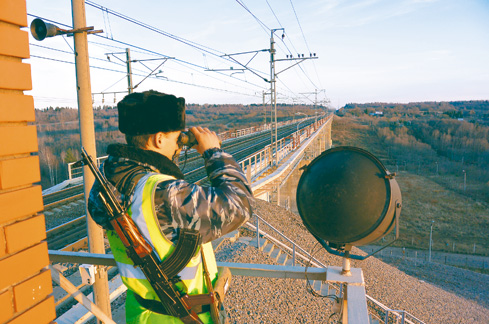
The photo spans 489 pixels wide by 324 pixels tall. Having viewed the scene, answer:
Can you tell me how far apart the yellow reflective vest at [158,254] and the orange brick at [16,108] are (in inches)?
20.7

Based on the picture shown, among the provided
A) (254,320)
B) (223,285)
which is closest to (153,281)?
(223,285)

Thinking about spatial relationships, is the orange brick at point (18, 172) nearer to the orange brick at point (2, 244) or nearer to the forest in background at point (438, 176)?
the orange brick at point (2, 244)

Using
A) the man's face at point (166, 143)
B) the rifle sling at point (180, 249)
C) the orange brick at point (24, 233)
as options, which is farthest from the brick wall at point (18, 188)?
the man's face at point (166, 143)

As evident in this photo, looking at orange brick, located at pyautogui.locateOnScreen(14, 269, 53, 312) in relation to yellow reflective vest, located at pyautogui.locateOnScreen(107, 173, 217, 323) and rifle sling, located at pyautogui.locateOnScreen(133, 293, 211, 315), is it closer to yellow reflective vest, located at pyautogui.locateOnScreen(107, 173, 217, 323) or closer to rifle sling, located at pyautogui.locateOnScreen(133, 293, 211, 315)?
yellow reflective vest, located at pyautogui.locateOnScreen(107, 173, 217, 323)

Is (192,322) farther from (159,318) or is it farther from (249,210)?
(249,210)

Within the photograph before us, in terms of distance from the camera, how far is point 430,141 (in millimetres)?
109125

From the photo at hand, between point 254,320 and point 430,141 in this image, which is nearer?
point 254,320

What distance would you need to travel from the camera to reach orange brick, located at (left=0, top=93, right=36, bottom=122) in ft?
4.51

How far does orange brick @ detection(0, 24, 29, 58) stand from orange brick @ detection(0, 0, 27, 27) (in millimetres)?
26

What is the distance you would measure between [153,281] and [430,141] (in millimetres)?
Answer: 121673

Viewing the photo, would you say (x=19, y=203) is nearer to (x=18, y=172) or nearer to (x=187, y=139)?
(x=18, y=172)

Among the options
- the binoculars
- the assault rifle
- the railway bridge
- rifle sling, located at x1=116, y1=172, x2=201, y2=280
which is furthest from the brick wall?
the railway bridge

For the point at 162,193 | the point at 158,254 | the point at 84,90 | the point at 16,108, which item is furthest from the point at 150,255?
the point at 84,90

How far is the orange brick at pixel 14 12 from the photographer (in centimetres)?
138
